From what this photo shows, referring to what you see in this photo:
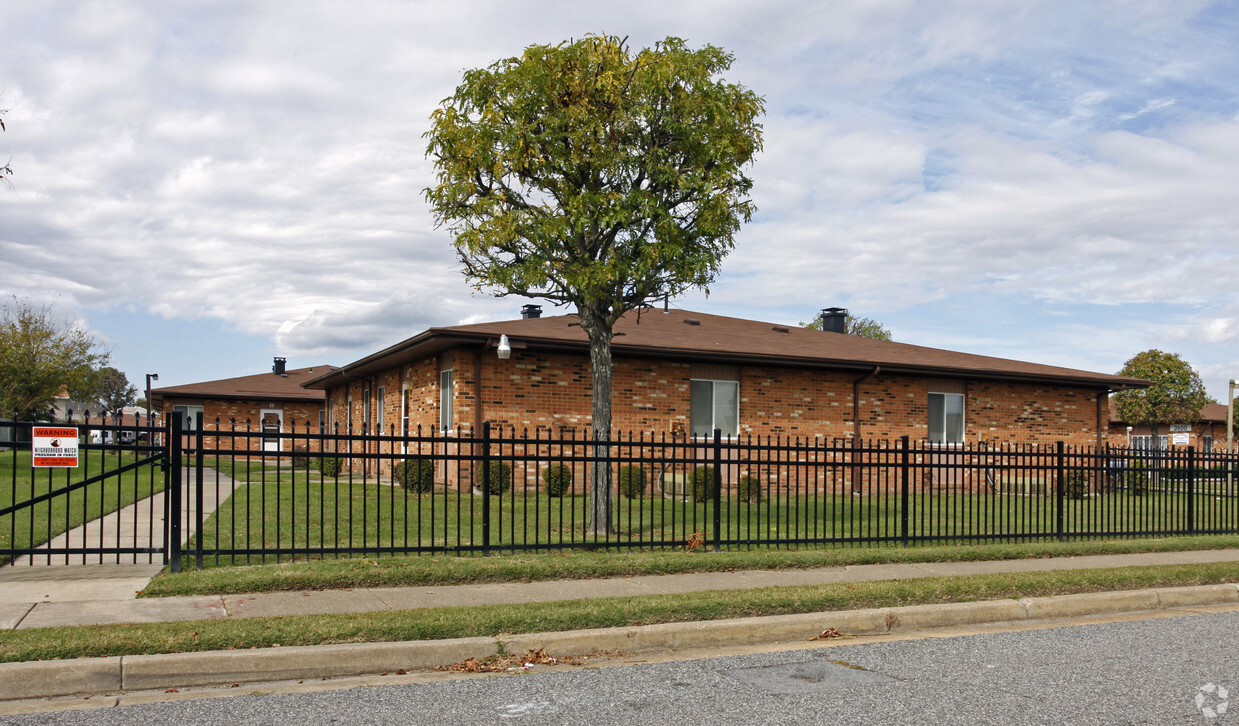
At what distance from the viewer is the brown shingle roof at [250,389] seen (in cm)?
4019

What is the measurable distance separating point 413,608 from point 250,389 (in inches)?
1494

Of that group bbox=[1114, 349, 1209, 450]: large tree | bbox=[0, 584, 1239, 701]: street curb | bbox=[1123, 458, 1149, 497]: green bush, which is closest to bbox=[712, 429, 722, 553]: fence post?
bbox=[0, 584, 1239, 701]: street curb

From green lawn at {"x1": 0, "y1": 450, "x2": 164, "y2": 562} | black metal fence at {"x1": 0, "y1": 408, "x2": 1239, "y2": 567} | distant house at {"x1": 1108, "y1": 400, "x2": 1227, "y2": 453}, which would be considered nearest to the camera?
green lawn at {"x1": 0, "y1": 450, "x2": 164, "y2": 562}

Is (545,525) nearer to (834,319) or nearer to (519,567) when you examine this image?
(519,567)

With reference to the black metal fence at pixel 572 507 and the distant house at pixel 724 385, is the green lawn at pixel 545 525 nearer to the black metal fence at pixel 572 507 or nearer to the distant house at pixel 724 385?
the black metal fence at pixel 572 507

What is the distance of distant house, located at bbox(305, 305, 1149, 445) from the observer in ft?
62.6

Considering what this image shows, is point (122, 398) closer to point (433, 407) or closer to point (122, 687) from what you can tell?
point (433, 407)

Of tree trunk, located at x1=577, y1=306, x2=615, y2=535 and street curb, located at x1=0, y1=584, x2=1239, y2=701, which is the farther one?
tree trunk, located at x1=577, y1=306, x2=615, y2=535

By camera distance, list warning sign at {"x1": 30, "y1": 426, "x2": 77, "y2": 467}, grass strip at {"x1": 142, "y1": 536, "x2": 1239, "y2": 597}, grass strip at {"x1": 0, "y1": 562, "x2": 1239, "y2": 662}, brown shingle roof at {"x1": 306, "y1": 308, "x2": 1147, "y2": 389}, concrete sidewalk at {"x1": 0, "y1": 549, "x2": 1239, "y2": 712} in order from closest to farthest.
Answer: concrete sidewalk at {"x1": 0, "y1": 549, "x2": 1239, "y2": 712}
grass strip at {"x1": 0, "y1": 562, "x2": 1239, "y2": 662}
grass strip at {"x1": 142, "y1": 536, "x2": 1239, "y2": 597}
warning sign at {"x1": 30, "y1": 426, "x2": 77, "y2": 467}
brown shingle roof at {"x1": 306, "y1": 308, "x2": 1147, "y2": 389}

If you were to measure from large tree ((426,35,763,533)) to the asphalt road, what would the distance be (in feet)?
17.1

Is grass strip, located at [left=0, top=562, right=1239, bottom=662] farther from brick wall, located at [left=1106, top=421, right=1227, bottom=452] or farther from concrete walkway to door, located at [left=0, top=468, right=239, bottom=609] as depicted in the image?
brick wall, located at [left=1106, top=421, right=1227, bottom=452]

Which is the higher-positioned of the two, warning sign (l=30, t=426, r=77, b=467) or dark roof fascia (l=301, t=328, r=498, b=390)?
dark roof fascia (l=301, t=328, r=498, b=390)

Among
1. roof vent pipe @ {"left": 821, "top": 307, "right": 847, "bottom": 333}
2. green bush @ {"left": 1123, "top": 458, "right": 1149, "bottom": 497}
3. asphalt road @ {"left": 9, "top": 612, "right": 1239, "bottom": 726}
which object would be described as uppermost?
roof vent pipe @ {"left": 821, "top": 307, "right": 847, "bottom": 333}

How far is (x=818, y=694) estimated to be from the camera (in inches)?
228
